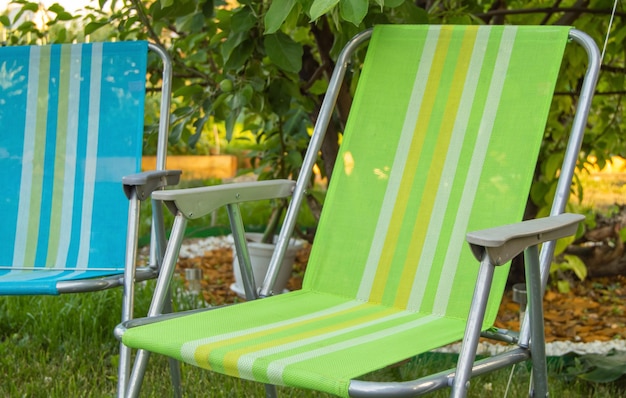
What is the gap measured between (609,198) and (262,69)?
373cm

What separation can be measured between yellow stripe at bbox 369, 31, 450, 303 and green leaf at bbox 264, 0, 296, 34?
1.46 ft

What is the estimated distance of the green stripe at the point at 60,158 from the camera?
266cm

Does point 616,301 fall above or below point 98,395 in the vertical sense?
above

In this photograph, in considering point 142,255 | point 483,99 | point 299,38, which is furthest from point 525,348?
point 142,255

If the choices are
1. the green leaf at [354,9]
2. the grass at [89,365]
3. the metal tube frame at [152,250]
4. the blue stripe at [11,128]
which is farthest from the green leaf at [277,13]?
the grass at [89,365]

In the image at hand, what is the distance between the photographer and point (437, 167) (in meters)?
2.27

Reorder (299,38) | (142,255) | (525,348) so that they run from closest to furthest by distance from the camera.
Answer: (525,348), (299,38), (142,255)

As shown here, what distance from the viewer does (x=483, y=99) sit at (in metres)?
2.26

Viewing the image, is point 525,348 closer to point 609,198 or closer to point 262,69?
point 262,69

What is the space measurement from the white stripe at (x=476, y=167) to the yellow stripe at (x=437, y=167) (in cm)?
8

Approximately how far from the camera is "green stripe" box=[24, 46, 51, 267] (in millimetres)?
2668

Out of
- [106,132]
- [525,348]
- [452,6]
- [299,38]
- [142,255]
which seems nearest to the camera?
[525,348]

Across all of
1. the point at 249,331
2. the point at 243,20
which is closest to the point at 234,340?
the point at 249,331

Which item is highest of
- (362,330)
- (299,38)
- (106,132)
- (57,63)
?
(299,38)
